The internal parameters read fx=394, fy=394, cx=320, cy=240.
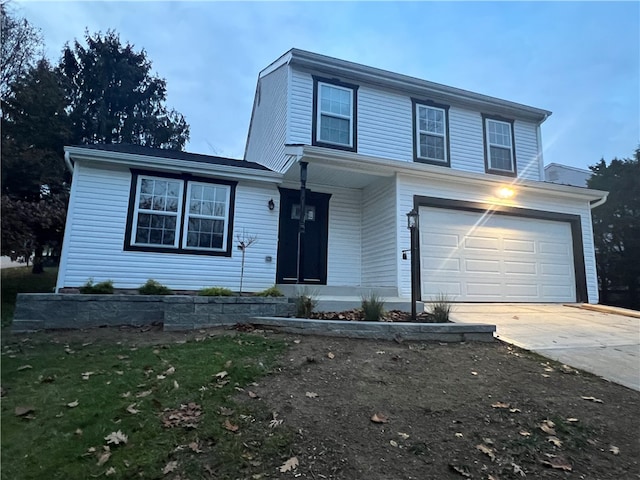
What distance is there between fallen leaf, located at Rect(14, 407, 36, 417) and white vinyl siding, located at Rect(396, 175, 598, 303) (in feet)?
21.7

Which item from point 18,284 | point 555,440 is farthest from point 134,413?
point 18,284

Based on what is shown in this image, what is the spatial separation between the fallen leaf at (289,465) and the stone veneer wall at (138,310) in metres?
3.72

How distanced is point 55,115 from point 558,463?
1703 centimetres

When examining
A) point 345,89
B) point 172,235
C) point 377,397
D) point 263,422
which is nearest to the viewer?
point 263,422

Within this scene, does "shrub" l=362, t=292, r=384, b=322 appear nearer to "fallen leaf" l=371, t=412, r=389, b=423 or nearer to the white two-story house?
the white two-story house

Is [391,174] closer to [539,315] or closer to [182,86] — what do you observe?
[539,315]

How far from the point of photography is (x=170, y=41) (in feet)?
42.5

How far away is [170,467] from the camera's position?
243 cm

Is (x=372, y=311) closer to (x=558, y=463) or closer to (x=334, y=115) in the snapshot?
(x=558, y=463)

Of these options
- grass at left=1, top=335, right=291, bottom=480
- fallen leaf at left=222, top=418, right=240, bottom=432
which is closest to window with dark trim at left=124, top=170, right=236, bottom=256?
grass at left=1, top=335, right=291, bottom=480

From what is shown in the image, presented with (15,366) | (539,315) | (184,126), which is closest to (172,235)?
(15,366)

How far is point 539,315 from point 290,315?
509cm

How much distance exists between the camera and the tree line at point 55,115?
1052 cm

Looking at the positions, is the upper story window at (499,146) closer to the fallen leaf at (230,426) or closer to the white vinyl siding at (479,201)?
the white vinyl siding at (479,201)
